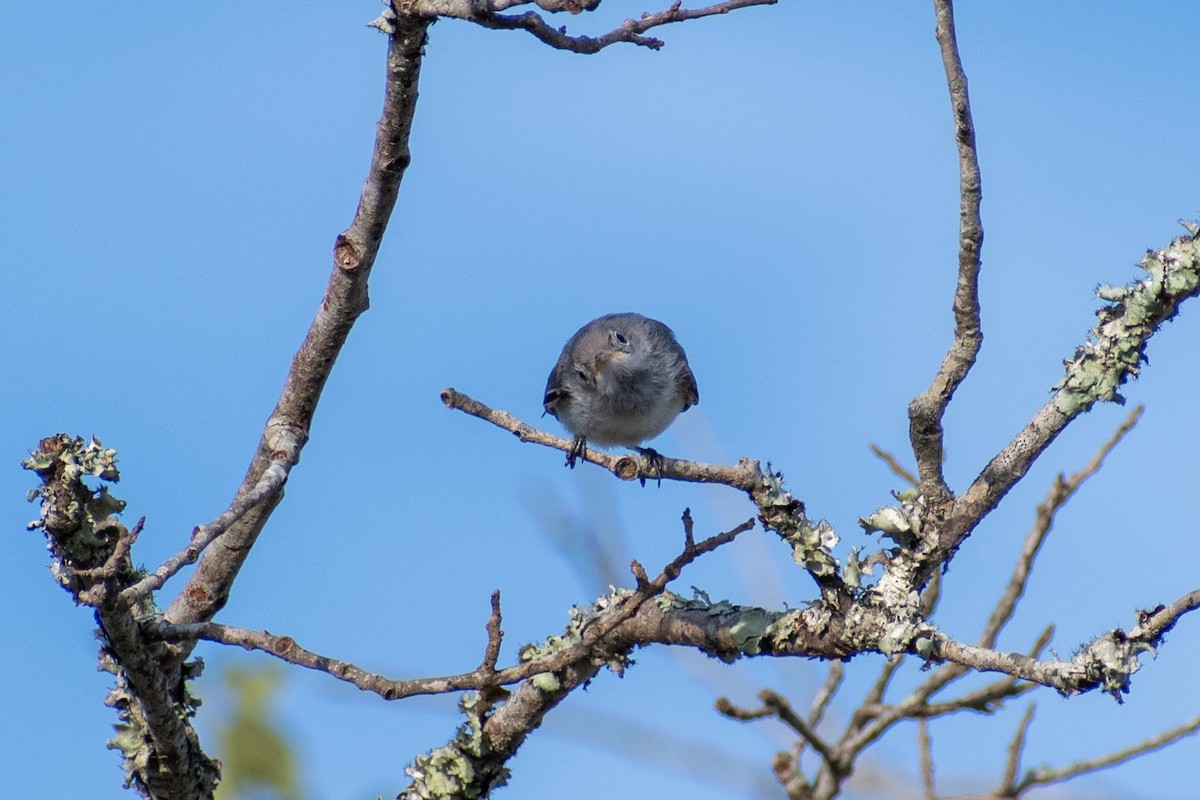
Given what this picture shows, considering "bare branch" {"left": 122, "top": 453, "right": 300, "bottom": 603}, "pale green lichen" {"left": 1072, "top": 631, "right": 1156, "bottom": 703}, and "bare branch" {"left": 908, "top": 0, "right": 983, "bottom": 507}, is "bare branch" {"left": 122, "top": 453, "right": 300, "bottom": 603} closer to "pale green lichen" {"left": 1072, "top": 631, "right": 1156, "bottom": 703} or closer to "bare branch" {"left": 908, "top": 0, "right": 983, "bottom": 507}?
"bare branch" {"left": 908, "top": 0, "right": 983, "bottom": 507}

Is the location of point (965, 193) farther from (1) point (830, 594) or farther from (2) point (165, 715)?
(2) point (165, 715)

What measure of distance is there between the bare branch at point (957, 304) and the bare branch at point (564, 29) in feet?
1.69

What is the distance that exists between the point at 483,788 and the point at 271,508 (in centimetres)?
136

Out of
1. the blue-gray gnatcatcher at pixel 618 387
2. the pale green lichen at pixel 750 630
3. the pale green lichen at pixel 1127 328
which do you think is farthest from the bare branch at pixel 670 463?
the blue-gray gnatcatcher at pixel 618 387

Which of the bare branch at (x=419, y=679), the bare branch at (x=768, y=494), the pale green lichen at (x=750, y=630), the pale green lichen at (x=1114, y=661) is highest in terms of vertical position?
the bare branch at (x=768, y=494)

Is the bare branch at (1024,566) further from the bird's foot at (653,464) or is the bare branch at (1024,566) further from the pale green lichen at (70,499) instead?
the pale green lichen at (70,499)

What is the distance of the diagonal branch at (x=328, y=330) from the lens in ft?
10.6

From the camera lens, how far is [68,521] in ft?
10.7

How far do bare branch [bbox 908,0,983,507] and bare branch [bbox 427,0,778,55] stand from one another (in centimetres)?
51

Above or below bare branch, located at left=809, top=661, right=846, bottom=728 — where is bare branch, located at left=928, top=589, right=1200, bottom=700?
below

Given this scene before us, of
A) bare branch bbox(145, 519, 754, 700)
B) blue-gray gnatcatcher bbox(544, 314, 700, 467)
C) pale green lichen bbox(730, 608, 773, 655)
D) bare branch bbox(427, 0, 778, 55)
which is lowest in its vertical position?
bare branch bbox(145, 519, 754, 700)

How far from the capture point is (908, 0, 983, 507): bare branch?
2.96 m

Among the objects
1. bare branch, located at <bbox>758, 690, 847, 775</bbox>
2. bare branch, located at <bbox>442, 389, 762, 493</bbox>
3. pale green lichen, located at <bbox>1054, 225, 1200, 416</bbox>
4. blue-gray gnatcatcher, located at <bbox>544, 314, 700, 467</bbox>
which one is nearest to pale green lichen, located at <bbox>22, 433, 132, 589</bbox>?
bare branch, located at <bbox>442, 389, 762, 493</bbox>

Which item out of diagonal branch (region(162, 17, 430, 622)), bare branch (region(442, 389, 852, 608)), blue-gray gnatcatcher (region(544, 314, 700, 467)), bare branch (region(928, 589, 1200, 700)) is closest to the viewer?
bare branch (region(928, 589, 1200, 700))
